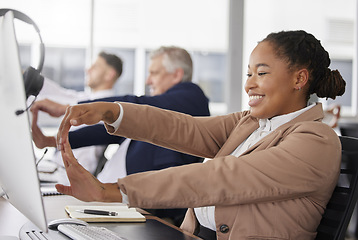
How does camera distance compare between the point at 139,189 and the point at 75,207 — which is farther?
the point at 75,207

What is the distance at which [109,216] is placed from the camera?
1.48 meters

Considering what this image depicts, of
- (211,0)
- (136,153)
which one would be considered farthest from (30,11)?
(136,153)

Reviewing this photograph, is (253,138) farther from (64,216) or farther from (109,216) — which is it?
(64,216)

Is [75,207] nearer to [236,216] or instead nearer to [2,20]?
[236,216]

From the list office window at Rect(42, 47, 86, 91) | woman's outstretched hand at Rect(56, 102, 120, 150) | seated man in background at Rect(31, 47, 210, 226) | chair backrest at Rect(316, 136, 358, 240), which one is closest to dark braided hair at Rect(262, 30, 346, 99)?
chair backrest at Rect(316, 136, 358, 240)

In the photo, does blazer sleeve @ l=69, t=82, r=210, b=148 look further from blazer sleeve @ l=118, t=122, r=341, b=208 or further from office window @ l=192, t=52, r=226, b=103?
office window @ l=192, t=52, r=226, b=103

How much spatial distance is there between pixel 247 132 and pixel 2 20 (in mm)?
894

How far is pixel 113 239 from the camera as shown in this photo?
3.78ft

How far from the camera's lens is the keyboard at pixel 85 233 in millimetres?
1141

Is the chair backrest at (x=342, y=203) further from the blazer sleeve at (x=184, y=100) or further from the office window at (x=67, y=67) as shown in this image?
the office window at (x=67, y=67)

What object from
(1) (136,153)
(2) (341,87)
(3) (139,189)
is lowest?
(1) (136,153)

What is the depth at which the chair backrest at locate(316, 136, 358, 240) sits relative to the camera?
1258 mm

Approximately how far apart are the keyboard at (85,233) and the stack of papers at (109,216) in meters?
0.17

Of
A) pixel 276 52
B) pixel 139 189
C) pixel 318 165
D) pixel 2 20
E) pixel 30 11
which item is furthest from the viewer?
pixel 30 11
